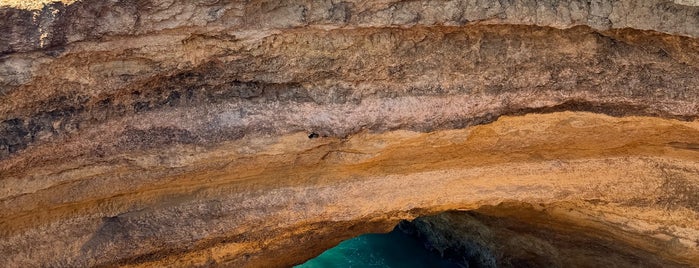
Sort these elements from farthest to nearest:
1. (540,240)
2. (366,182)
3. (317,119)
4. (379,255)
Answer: (379,255) < (540,240) < (366,182) < (317,119)

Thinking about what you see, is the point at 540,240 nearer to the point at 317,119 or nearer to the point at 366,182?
the point at 366,182

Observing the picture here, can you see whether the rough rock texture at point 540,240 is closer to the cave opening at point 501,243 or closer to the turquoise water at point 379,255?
the cave opening at point 501,243

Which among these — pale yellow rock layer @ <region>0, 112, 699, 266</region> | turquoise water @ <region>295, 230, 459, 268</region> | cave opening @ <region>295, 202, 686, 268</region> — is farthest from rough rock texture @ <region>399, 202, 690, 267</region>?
turquoise water @ <region>295, 230, 459, 268</region>

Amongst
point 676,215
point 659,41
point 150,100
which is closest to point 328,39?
point 150,100

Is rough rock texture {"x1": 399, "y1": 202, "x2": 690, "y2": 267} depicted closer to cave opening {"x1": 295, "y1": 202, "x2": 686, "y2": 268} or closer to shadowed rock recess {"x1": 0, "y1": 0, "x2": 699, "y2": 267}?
cave opening {"x1": 295, "y1": 202, "x2": 686, "y2": 268}

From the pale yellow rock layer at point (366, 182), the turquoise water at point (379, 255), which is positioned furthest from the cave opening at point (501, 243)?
the pale yellow rock layer at point (366, 182)

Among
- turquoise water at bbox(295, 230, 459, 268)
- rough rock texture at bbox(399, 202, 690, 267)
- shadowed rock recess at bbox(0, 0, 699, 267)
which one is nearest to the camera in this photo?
shadowed rock recess at bbox(0, 0, 699, 267)

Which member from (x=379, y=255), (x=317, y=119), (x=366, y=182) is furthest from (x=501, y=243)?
(x=317, y=119)
